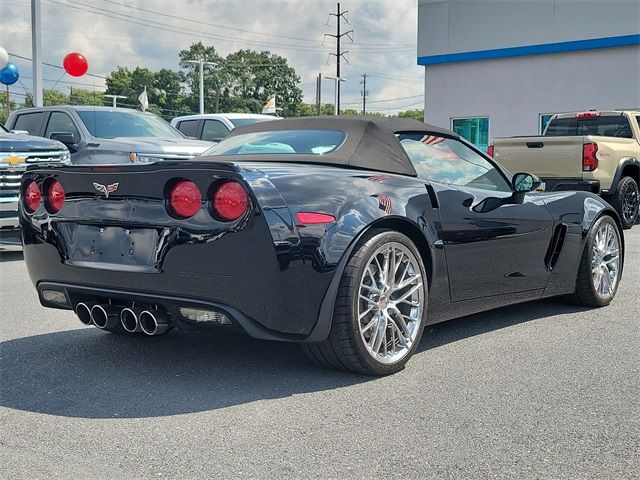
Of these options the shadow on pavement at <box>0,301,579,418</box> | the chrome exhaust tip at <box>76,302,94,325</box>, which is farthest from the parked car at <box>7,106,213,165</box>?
the chrome exhaust tip at <box>76,302,94,325</box>

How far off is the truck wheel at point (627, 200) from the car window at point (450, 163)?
23.5 feet

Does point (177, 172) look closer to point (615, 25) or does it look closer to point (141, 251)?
point (141, 251)

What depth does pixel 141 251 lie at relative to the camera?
12.7 feet

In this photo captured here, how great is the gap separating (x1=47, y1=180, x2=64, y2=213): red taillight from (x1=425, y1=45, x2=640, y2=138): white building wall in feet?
67.5

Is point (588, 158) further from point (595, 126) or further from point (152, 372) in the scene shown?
point (152, 372)

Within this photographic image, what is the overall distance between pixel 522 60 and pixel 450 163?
2064 cm

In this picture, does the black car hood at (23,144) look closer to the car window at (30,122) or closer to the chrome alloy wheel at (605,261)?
the car window at (30,122)

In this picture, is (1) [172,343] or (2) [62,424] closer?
(2) [62,424]

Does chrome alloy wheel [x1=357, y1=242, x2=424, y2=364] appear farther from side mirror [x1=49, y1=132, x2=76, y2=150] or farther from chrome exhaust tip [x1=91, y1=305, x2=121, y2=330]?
side mirror [x1=49, y1=132, x2=76, y2=150]

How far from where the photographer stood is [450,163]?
16.4ft

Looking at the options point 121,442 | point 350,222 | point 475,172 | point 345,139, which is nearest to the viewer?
point 121,442

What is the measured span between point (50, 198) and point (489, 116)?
22093mm

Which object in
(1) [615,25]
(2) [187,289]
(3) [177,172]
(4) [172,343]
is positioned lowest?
(4) [172,343]

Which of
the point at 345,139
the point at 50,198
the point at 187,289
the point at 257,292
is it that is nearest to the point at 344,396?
the point at 257,292
